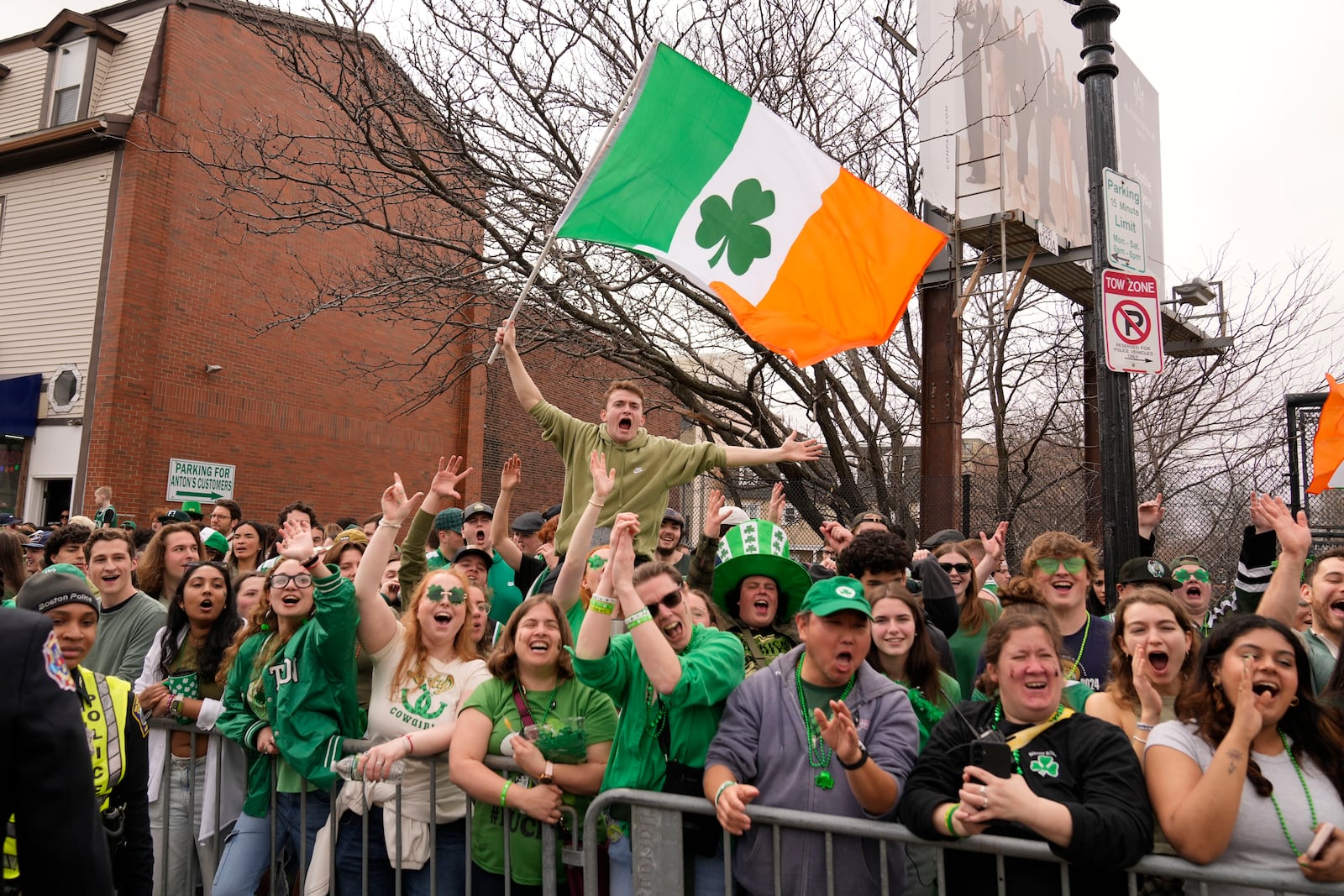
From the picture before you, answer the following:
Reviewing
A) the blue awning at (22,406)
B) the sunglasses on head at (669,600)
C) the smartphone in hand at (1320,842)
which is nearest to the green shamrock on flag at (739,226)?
the sunglasses on head at (669,600)

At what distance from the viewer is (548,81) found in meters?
9.41

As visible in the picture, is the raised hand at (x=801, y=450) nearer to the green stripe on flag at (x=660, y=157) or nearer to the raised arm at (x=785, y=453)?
the raised arm at (x=785, y=453)

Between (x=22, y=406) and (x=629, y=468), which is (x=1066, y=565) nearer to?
(x=629, y=468)

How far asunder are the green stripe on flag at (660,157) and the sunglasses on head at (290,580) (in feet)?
7.21

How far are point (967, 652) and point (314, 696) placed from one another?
3.05 meters

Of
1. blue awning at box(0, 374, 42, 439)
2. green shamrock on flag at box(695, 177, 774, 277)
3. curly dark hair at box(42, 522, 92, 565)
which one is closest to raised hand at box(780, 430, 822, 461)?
green shamrock on flag at box(695, 177, 774, 277)

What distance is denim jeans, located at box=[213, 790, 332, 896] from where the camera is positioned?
13.1 ft

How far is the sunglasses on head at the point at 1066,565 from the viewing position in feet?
14.3

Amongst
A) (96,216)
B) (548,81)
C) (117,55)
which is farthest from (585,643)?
(117,55)

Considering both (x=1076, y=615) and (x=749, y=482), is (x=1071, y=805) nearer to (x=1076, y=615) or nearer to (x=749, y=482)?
(x=1076, y=615)

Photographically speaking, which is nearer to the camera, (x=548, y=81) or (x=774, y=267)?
(x=774, y=267)

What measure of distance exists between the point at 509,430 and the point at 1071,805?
22.4 m

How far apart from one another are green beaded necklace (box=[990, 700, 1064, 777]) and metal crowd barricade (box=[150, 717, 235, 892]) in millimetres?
3406

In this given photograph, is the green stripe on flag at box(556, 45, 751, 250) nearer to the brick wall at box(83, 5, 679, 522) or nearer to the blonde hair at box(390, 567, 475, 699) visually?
the blonde hair at box(390, 567, 475, 699)
